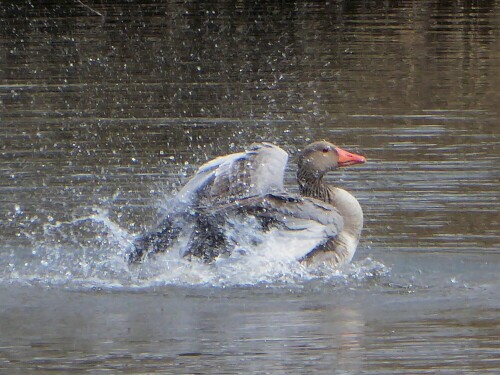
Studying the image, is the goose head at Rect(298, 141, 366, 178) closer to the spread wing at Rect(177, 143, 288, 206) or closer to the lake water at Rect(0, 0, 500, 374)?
the spread wing at Rect(177, 143, 288, 206)

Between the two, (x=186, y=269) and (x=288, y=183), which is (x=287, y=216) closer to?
(x=186, y=269)

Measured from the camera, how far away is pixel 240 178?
30.7 ft

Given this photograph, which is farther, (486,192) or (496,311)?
(486,192)

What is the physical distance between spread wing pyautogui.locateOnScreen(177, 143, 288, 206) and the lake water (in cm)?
35

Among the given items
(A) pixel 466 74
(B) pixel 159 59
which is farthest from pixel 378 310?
(B) pixel 159 59

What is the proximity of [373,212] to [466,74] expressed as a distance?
30.5 feet

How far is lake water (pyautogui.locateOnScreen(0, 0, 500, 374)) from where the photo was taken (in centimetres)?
739

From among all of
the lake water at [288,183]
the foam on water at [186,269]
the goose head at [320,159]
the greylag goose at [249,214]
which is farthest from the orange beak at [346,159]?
the foam on water at [186,269]

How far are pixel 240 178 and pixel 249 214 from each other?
37 cm

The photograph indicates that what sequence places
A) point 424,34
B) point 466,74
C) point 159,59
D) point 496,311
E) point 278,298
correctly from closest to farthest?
point 496,311, point 278,298, point 466,74, point 159,59, point 424,34

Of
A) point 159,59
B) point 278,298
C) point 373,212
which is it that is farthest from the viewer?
point 159,59

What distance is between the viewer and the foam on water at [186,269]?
29.6ft

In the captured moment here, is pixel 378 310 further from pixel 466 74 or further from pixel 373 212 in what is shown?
pixel 466 74

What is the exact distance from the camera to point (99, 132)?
A: 15086 mm
